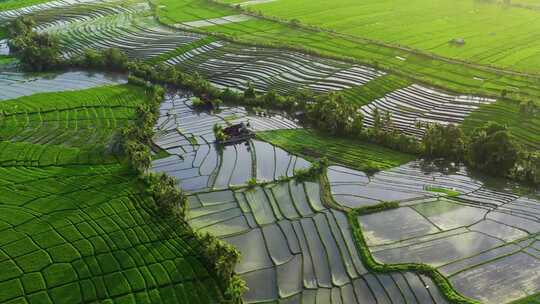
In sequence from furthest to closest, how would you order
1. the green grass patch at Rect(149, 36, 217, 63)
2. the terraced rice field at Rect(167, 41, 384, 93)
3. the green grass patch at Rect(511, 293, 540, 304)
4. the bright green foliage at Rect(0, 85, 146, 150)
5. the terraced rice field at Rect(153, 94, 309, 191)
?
the green grass patch at Rect(149, 36, 217, 63) < the terraced rice field at Rect(167, 41, 384, 93) < the bright green foliage at Rect(0, 85, 146, 150) < the terraced rice field at Rect(153, 94, 309, 191) < the green grass patch at Rect(511, 293, 540, 304)

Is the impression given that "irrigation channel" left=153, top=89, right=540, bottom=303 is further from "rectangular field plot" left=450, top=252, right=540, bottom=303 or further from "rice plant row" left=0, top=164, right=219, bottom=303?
"rice plant row" left=0, top=164, right=219, bottom=303

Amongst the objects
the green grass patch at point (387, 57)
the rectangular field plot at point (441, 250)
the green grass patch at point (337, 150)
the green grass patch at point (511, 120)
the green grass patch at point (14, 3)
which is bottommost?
the rectangular field plot at point (441, 250)

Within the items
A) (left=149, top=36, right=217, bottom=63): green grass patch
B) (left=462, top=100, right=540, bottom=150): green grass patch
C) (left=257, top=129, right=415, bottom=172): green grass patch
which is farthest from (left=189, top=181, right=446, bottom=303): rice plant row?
(left=149, top=36, right=217, bottom=63): green grass patch

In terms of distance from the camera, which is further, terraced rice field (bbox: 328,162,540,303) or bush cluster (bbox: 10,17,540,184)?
bush cluster (bbox: 10,17,540,184)

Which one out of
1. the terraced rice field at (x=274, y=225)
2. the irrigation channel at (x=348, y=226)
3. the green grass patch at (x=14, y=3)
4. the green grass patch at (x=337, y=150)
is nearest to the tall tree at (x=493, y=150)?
the irrigation channel at (x=348, y=226)

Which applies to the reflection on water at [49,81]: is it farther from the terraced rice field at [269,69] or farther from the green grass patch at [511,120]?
the green grass patch at [511,120]

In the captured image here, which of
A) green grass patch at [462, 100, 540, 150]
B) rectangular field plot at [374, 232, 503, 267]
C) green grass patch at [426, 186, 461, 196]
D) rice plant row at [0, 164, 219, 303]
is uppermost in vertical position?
green grass patch at [462, 100, 540, 150]

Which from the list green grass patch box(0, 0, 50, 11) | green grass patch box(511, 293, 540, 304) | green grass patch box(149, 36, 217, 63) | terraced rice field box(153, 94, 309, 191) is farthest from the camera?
green grass patch box(0, 0, 50, 11)
